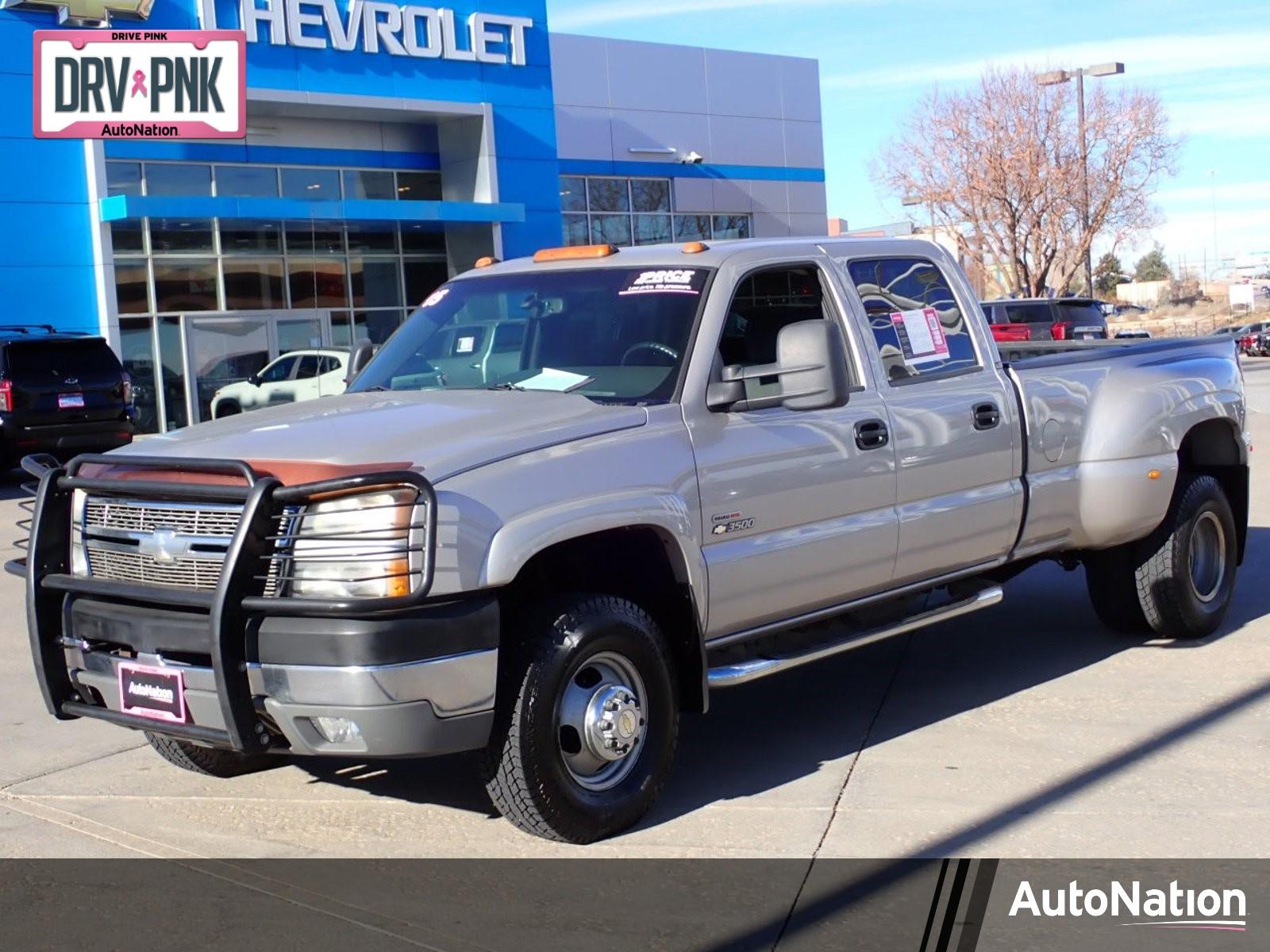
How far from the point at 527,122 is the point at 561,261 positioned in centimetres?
2529

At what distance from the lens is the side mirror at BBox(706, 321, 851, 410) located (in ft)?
18.2

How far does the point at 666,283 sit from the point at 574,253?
624mm


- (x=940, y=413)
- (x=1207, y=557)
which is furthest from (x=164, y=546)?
A: (x=1207, y=557)

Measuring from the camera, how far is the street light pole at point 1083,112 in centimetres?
4069

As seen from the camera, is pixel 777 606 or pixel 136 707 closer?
pixel 136 707

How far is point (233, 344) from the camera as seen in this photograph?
27.9 m

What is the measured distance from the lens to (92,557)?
5199 millimetres

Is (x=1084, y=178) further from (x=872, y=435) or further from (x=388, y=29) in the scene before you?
(x=872, y=435)

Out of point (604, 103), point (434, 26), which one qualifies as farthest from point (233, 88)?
point (604, 103)

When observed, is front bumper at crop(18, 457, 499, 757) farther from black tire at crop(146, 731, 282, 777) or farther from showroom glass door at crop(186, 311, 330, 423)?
showroom glass door at crop(186, 311, 330, 423)

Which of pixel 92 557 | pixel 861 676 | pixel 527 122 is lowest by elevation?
pixel 861 676

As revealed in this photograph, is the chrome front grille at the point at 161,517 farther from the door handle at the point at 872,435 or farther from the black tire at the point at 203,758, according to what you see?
the door handle at the point at 872,435

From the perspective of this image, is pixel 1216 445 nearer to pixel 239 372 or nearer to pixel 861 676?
pixel 861 676

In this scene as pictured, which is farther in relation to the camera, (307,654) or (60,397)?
(60,397)
